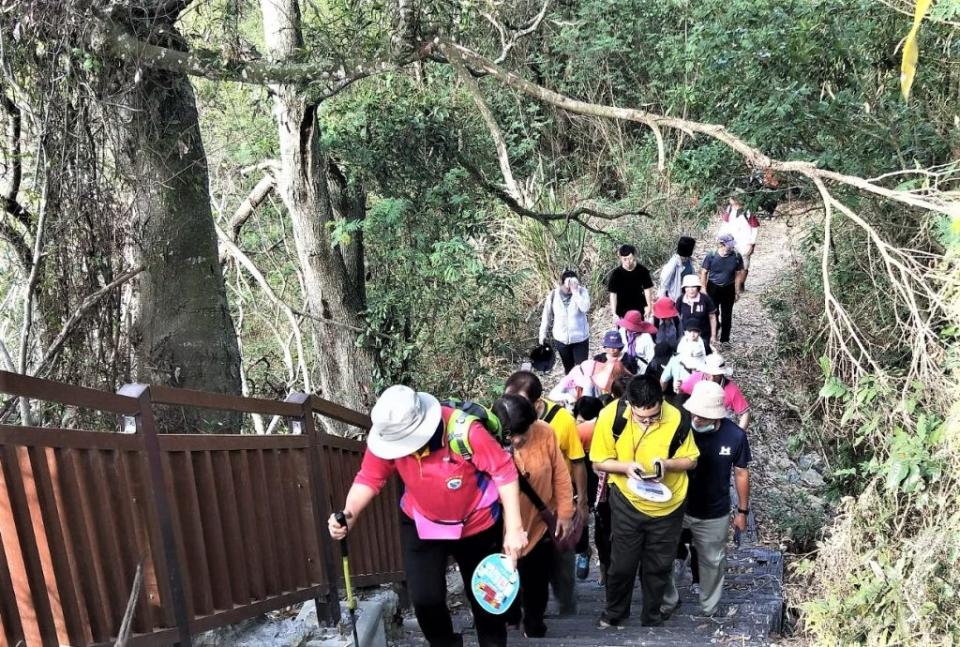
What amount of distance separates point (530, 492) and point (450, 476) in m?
1.03

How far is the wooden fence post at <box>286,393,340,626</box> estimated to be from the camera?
4641 mm

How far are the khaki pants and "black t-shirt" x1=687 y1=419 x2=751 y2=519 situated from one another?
0.07 meters

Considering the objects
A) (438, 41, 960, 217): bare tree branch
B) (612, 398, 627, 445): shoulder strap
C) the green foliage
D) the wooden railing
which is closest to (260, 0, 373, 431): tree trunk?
the green foliage

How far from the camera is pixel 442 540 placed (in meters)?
4.14

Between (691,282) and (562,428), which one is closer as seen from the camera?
(562,428)

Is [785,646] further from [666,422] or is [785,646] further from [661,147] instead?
[661,147]

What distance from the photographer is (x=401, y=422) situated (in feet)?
12.5

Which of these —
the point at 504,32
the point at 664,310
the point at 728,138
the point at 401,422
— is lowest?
the point at 401,422

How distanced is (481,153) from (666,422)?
599 centimetres

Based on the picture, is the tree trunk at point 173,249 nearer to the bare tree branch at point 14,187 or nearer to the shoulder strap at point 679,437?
the bare tree branch at point 14,187

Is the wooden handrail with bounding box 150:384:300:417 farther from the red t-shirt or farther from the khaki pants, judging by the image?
the khaki pants

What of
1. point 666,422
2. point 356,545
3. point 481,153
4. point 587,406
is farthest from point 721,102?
point 356,545

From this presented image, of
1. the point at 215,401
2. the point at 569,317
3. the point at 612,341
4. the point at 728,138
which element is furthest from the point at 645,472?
the point at 569,317

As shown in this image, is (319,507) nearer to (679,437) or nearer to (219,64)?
(679,437)
